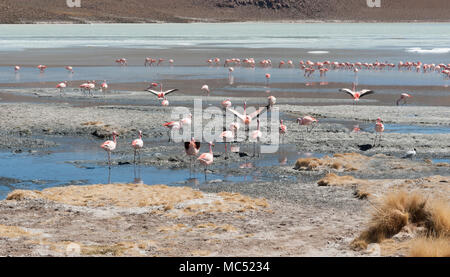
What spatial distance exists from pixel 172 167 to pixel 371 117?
9454 mm

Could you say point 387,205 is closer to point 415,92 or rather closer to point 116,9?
point 415,92

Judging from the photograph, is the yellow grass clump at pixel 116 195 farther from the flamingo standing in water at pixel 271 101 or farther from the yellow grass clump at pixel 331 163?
the flamingo standing in water at pixel 271 101

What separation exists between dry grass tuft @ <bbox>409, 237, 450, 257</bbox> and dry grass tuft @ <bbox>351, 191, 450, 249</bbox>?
55 centimetres

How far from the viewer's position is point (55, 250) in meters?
9.19

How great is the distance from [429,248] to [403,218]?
1.49m

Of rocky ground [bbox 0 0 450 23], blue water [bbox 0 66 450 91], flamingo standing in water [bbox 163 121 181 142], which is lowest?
blue water [bbox 0 66 450 91]

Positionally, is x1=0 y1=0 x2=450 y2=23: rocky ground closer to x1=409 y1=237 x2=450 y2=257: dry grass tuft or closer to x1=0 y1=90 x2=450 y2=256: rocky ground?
x1=0 y1=90 x2=450 y2=256: rocky ground

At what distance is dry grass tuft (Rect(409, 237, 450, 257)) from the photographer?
26.0ft

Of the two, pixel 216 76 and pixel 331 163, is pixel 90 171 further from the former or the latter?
pixel 216 76

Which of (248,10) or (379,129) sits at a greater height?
(248,10)

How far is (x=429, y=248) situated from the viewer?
8.02m

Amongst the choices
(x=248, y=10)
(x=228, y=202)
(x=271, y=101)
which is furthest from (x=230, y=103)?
(x=248, y=10)

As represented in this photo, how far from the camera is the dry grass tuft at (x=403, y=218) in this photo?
9164mm

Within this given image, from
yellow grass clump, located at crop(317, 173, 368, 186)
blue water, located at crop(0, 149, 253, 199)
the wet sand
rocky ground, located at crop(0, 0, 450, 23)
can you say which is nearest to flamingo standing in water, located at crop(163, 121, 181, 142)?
the wet sand
